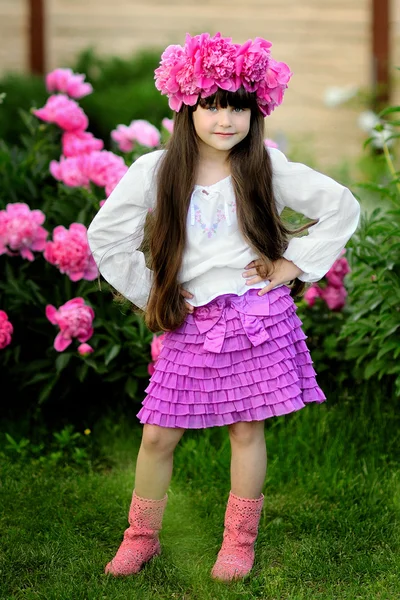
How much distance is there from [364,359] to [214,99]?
55.3 inches

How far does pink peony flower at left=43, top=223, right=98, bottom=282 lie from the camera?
3430mm

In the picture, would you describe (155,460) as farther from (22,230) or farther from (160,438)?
(22,230)

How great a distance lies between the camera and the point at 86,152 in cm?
389

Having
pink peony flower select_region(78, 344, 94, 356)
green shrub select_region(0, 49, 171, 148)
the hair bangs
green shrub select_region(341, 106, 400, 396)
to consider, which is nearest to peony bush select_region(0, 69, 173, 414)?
pink peony flower select_region(78, 344, 94, 356)

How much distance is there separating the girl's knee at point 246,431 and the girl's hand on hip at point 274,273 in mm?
335

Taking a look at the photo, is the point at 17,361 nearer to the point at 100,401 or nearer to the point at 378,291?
the point at 100,401

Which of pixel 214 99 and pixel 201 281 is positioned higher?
pixel 214 99

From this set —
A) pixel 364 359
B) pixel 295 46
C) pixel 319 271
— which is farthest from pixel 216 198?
pixel 295 46

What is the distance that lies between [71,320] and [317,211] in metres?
1.09

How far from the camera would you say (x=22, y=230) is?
3.51m

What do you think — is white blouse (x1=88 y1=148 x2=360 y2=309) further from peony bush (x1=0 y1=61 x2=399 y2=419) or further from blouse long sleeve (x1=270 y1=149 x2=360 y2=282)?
peony bush (x1=0 y1=61 x2=399 y2=419)

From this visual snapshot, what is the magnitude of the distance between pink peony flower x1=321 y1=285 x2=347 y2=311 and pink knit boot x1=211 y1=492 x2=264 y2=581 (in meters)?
1.15

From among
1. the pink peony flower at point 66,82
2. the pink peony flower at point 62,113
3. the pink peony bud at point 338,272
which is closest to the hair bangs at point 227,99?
the pink peony bud at point 338,272

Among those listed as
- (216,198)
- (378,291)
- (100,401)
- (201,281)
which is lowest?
(100,401)
